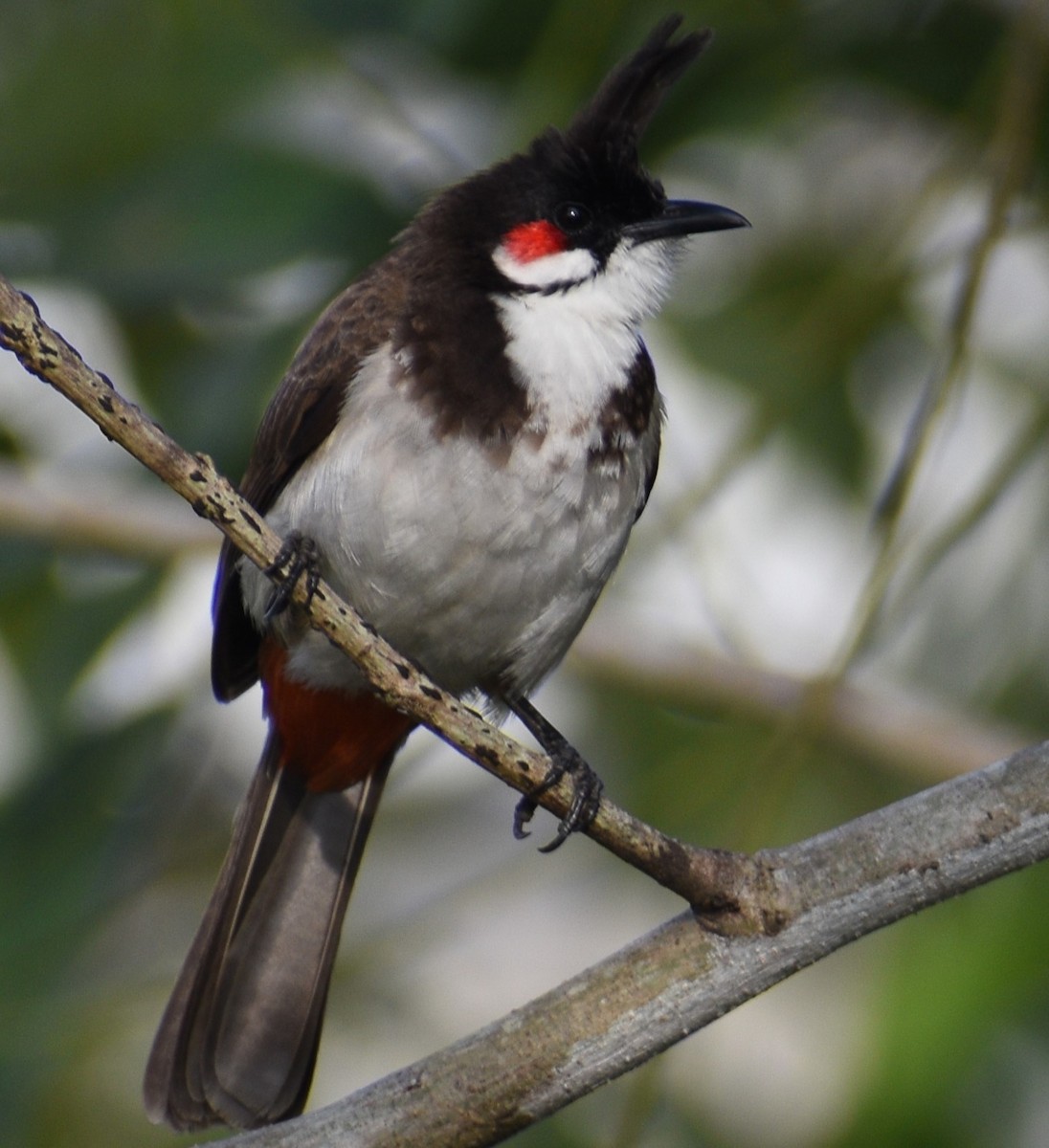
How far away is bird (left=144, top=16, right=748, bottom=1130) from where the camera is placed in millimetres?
2439

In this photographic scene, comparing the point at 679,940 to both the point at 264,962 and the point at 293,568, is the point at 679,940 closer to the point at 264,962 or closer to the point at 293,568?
the point at 293,568

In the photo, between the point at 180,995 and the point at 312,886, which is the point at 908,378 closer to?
the point at 312,886

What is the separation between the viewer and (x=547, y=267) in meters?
2.67

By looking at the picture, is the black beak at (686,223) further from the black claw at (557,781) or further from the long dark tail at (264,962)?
the long dark tail at (264,962)

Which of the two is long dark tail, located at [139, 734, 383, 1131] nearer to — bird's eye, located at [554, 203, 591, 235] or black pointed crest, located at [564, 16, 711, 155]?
bird's eye, located at [554, 203, 591, 235]

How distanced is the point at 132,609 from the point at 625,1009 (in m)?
1.70

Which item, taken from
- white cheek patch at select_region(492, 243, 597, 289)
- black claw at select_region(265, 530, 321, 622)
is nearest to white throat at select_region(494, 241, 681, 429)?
white cheek patch at select_region(492, 243, 597, 289)

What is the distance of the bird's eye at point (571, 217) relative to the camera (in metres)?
2.70

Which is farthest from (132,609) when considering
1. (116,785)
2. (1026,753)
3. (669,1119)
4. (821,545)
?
(1026,753)

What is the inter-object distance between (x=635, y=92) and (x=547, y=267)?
14.3 inches

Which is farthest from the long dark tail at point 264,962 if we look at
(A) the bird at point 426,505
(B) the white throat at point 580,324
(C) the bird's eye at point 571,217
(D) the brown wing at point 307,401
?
(C) the bird's eye at point 571,217

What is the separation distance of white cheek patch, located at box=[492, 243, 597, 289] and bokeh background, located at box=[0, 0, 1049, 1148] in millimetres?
450

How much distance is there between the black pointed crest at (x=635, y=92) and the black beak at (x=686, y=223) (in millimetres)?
127

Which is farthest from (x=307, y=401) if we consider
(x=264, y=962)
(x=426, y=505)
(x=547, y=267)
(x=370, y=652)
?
(x=264, y=962)
